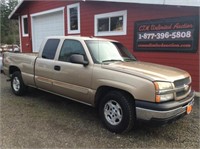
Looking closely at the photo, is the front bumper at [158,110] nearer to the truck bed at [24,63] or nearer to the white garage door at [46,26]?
the truck bed at [24,63]

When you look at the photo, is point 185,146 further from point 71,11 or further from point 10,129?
point 71,11

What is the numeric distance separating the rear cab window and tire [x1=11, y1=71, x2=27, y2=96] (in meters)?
1.35

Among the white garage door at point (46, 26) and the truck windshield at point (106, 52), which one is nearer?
the truck windshield at point (106, 52)

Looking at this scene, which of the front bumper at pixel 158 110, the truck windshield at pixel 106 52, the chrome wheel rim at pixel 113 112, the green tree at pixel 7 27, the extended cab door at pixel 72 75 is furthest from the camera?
the green tree at pixel 7 27

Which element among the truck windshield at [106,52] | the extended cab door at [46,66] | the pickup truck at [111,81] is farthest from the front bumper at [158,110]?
the extended cab door at [46,66]

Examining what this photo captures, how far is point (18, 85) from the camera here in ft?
20.4

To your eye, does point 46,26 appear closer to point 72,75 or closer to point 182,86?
point 72,75

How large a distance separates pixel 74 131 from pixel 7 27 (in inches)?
1628

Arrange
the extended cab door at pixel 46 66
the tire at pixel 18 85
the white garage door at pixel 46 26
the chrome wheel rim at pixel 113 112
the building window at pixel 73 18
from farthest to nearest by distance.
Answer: the white garage door at pixel 46 26 < the building window at pixel 73 18 < the tire at pixel 18 85 < the extended cab door at pixel 46 66 < the chrome wheel rim at pixel 113 112

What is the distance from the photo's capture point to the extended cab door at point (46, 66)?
16.3 feet

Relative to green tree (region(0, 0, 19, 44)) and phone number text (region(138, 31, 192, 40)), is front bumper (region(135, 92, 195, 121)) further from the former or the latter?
green tree (region(0, 0, 19, 44))

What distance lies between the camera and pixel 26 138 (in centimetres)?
355

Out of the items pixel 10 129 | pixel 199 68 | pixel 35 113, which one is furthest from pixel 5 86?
pixel 199 68

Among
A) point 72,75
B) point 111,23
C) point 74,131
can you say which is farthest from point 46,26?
point 74,131
